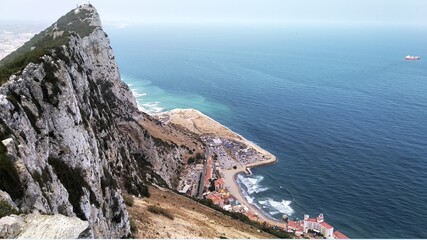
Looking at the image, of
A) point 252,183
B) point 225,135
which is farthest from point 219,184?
point 225,135

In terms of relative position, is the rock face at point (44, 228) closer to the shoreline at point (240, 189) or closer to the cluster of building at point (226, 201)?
the shoreline at point (240, 189)

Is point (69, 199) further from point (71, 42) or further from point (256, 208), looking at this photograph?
point (256, 208)

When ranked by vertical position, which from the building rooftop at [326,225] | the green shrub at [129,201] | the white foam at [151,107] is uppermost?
the green shrub at [129,201]

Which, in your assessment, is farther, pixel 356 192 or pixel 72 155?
pixel 356 192

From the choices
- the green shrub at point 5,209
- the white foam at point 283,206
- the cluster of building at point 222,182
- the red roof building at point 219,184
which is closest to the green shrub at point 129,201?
the green shrub at point 5,209

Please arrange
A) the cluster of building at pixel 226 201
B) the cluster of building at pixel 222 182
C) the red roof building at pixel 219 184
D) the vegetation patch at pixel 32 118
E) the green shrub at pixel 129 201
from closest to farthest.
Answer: the vegetation patch at pixel 32 118, the green shrub at pixel 129 201, the cluster of building at pixel 222 182, the cluster of building at pixel 226 201, the red roof building at pixel 219 184

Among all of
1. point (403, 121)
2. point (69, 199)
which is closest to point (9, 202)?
point (69, 199)

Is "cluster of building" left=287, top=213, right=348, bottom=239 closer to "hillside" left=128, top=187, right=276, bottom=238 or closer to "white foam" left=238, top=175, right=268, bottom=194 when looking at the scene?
"white foam" left=238, top=175, right=268, bottom=194
